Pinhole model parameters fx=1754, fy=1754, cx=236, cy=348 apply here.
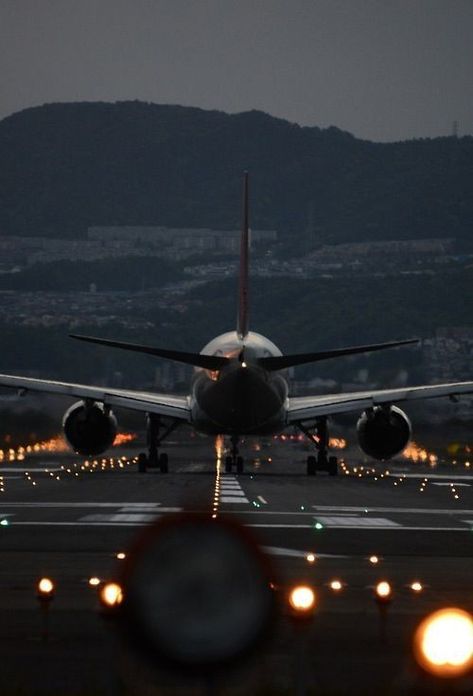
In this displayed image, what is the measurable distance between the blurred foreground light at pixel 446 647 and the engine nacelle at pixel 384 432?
49.2 metres

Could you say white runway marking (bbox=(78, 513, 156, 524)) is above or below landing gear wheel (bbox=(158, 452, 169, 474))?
above

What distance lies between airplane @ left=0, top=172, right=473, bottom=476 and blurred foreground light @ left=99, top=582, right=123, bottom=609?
38.0 meters

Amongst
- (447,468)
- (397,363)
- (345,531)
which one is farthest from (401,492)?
(397,363)

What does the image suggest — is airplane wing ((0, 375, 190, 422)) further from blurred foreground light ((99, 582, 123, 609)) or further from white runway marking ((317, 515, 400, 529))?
blurred foreground light ((99, 582, 123, 609))

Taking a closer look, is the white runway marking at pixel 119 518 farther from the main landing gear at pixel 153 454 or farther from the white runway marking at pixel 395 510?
the main landing gear at pixel 153 454

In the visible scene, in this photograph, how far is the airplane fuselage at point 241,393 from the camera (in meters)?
55.2

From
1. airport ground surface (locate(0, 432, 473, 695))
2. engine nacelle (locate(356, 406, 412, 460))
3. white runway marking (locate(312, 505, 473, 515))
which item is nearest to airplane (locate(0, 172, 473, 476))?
engine nacelle (locate(356, 406, 412, 460))

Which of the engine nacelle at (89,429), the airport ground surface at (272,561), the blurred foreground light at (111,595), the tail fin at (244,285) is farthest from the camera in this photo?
the tail fin at (244,285)

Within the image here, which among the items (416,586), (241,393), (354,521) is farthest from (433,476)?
(416,586)

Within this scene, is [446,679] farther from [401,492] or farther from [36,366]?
[36,366]

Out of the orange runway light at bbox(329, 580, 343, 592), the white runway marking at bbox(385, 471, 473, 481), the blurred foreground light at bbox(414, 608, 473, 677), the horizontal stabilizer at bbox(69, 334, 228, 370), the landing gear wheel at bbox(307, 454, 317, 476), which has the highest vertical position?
the blurred foreground light at bbox(414, 608, 473, 677)

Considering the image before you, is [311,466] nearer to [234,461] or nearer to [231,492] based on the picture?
[234,461]

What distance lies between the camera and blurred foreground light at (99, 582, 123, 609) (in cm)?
1336

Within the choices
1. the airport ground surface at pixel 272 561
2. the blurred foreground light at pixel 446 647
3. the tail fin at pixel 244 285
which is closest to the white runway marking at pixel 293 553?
the airport ground surface at pixel 272 561
